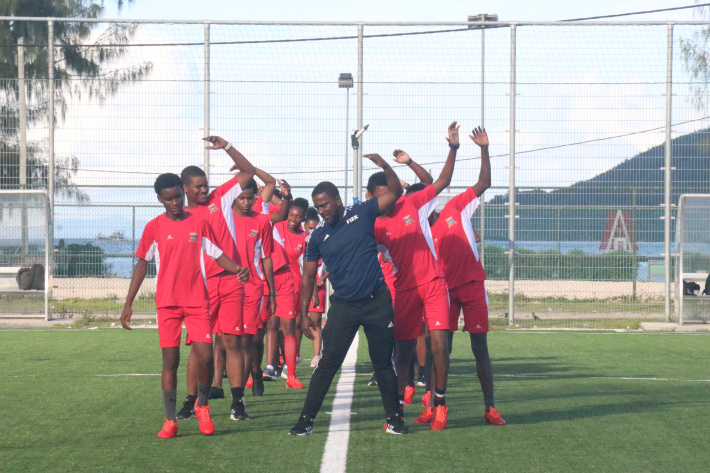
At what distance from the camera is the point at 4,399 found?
28.1 ft

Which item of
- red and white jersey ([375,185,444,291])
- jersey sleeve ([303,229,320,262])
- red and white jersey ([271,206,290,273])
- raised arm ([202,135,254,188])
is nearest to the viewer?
jersey sleeve ([303,229,320,262])

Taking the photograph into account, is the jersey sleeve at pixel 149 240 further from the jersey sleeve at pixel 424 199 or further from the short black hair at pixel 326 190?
the jersey sleeve at pixel 424 199

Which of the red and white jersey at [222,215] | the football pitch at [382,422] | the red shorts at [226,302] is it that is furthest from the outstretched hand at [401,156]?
the football pitch at [382,422]

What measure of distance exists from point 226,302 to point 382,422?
1659mm

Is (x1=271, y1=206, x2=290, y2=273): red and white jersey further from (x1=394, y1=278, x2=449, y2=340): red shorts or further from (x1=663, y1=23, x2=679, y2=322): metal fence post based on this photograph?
(x1=663, y1=23, x2=679, y2=322): metal fence post

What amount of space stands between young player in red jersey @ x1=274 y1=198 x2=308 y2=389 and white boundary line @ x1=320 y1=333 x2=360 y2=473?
2.09 ft

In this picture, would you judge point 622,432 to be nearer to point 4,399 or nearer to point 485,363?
point 485,363

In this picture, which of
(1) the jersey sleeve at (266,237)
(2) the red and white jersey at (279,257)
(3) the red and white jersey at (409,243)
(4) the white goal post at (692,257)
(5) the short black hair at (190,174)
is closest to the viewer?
(3) the red and white jersey at (409,243)

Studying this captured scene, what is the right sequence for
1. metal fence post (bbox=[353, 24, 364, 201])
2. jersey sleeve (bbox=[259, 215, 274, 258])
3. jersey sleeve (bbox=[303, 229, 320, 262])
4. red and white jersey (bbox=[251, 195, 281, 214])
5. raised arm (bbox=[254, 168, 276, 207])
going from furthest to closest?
metal fence post (bbox=[353, 24, 364, 201]) < red and white jersey (bbox=[251, 195, 281, 214]) < raised arm (bbox=[254, 168, 276, 207]) < jersey sleeve (bbox=[259, 215, 274, 258]) < jersey sleeve (bbox=[303, 229, 320, 262])

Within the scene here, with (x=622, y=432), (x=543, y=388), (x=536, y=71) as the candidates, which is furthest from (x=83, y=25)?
(x=622, y=432)

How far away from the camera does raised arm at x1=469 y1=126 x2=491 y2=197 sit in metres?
7.82

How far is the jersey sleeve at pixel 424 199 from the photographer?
24.4ft

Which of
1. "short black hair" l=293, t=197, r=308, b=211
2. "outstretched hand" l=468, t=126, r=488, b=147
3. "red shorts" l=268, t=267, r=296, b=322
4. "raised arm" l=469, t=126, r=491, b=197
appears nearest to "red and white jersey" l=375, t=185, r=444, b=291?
"raised arm" l=469, t=126, r=491, b=197

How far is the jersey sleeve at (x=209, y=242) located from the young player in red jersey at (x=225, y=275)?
1.50ft
